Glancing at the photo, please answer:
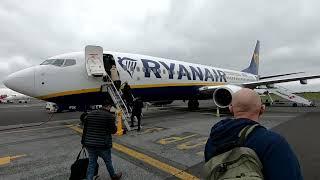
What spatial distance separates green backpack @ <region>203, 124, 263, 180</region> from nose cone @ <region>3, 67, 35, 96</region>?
39.5 feet

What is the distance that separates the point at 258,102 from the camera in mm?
2404

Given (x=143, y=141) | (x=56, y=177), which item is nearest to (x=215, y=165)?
(x=56, y=177)

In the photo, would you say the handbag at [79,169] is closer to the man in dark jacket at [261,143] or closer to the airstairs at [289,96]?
the man in dark jacket at [261,143]

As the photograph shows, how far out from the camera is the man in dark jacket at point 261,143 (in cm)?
203

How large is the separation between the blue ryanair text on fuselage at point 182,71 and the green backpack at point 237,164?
13750 millimetres

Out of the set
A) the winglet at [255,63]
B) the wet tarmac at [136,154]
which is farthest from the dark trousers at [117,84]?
the winglet at [255,63]

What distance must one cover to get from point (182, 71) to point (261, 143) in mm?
18838

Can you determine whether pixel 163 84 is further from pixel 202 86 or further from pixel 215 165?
pixel 215 165

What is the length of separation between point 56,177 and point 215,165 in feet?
16.0

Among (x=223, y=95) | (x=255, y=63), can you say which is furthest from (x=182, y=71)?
(x=255, y=63)

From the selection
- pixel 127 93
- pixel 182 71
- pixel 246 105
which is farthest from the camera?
pixel 182 71

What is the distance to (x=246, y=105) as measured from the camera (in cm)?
236

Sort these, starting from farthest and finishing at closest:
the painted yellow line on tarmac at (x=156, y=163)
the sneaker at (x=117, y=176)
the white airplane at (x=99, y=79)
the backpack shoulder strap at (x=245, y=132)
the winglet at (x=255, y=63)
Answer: the winglet at (x=255, y=63) < the white airplane at (x=99, y=79) < the painted yellow line on tarmac at (x=156, y=163) < the sneaker at (x=117, y=176) < the backpack shoulder strap at (x=245, y=132)

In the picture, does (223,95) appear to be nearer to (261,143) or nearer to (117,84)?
(117,84)
